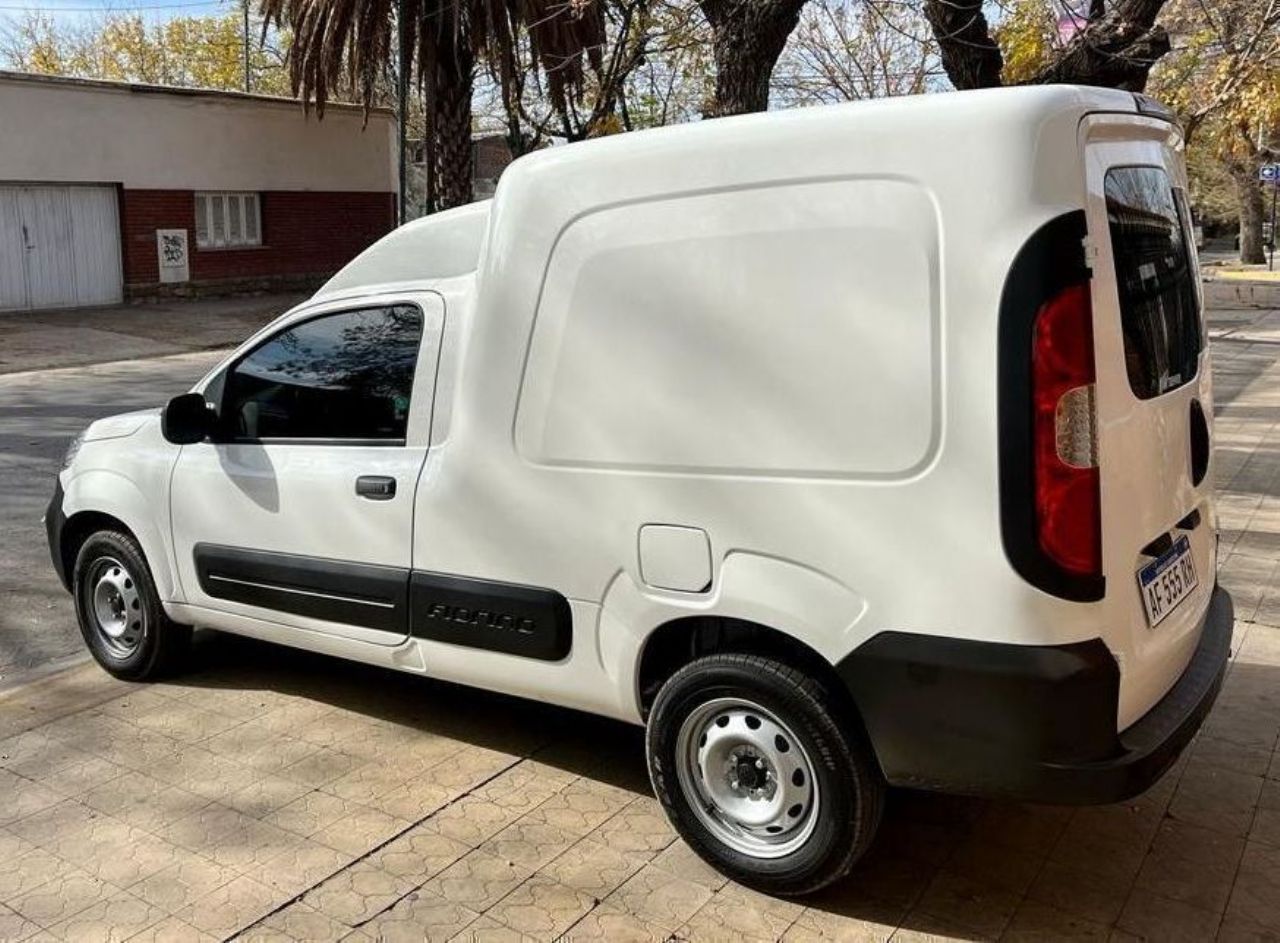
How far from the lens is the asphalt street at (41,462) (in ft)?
18.7

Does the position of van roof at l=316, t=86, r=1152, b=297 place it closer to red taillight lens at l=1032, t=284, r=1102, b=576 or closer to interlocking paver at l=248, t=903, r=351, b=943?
red taillight lens at l=1032, t=284, r=1102, b=576

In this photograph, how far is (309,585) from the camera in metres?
4.29

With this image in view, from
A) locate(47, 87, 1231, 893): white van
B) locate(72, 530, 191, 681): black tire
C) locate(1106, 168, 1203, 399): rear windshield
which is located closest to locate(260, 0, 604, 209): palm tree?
locate(72, 530, 191, 681): black tire

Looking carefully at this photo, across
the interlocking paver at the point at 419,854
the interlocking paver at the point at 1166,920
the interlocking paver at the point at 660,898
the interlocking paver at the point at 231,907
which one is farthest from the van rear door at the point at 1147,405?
Answer: the interlocking paver at the point at 231,907

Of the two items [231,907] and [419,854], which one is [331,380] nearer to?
[419,854]

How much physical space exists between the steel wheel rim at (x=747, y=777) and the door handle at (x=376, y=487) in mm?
1289

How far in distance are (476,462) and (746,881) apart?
147cm

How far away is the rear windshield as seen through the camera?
304cm

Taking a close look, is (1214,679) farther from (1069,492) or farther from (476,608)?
(476,608)

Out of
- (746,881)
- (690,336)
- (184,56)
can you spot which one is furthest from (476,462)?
(184,56)

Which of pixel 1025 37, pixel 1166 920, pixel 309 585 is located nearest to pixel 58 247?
pixel 1025 37

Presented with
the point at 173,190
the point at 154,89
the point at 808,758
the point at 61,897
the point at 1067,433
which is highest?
the point at 154,89

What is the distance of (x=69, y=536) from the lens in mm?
5238

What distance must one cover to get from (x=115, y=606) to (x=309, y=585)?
4.40ft
